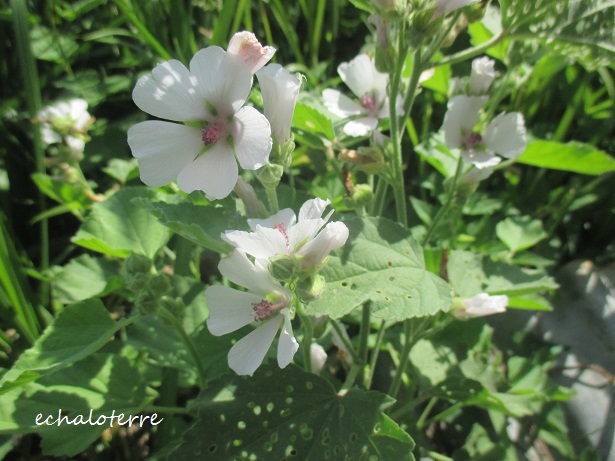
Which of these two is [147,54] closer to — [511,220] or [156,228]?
[156,228]

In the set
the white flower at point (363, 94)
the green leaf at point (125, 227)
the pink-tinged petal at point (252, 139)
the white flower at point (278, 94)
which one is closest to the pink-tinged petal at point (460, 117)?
the white flower at point (363, 94)

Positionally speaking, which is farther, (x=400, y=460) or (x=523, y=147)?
(x=523, y=147)

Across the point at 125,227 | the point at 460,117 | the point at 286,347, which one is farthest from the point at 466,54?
the point at 125,227

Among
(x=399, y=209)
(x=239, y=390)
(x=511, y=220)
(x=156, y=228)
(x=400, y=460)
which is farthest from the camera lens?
(x=511, y=220)

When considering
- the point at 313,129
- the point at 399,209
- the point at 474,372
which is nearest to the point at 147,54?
the point at 313,129

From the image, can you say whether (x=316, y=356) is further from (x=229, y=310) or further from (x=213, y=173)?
(x=213, y=173)

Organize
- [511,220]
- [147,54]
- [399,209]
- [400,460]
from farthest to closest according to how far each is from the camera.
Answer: [147,54]
[511,220]
[399,209]
[400,460]
